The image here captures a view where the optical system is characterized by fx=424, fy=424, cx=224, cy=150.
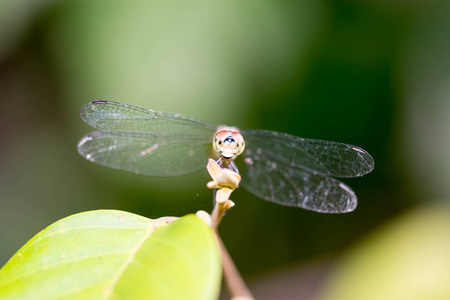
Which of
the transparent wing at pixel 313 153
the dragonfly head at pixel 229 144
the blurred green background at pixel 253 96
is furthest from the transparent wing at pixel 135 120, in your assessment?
the blurred green background at pixel 253 96

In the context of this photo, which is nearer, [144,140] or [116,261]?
[116,261]

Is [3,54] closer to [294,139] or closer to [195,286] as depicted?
[294,139]

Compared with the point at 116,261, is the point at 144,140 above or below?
below

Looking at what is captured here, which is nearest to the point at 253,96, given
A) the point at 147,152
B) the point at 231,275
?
the point at 147,152

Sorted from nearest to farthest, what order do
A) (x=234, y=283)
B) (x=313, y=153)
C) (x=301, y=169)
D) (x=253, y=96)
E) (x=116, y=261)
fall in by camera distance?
(x=234, y=283) → (x=116, y=261) → (x=313, y=153) → (x=301, y=169) → (x=253, y=96)

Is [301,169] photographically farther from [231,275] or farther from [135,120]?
[231,275]

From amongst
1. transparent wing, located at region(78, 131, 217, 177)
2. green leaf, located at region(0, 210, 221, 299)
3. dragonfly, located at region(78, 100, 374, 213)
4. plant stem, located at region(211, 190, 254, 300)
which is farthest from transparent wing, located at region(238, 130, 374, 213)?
green leaf, located at region(0, 210, 221, 299)
